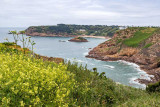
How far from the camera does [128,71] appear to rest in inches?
2240

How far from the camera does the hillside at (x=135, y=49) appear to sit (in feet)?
204

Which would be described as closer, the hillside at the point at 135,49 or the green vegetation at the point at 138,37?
the hillside at the point at 135,49

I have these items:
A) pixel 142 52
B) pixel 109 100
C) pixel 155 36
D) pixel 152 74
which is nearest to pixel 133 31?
pixel 155 36

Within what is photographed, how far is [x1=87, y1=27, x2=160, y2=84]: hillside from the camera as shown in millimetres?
62191

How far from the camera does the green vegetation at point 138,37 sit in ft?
278

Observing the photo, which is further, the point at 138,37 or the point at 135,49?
the point at 138,37

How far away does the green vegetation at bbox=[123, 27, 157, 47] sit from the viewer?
84.8 m

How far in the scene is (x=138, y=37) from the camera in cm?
9425

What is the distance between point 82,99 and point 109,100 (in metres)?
2.77

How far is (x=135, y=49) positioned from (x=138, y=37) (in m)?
17.3

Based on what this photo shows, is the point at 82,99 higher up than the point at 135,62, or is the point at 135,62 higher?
the point at 82,99

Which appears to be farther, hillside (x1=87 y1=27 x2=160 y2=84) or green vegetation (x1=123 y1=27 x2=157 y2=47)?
green vegetation (x1=123 y1=27 x2=157 y2=47)

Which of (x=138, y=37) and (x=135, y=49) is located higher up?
(x=138, y=37)

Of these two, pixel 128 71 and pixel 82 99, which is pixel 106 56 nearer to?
pixel 128 71
